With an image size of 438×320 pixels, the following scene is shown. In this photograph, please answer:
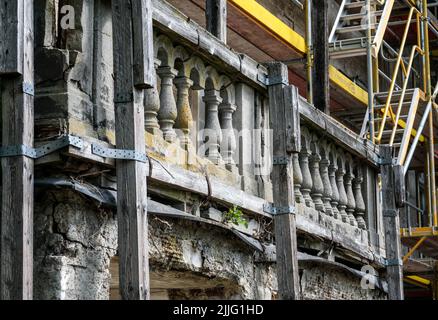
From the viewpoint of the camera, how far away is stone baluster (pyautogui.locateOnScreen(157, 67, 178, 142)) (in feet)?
27.5

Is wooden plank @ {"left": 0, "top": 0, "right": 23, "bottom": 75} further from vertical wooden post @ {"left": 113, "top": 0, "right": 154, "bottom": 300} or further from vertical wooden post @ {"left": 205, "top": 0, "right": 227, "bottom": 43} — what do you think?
vertical wooden post @ {"left": 205, "top": 0, "right": 227, "bottom": 43}

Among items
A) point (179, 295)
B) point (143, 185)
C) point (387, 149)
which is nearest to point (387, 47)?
point (387, 149)

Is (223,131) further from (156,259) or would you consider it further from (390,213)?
(390,213)

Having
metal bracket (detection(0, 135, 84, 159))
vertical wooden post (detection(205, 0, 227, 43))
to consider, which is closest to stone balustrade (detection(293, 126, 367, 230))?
vertical wooden post (detection(205, 0, 227, 43))

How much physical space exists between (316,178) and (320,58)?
3170mm

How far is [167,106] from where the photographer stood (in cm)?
837

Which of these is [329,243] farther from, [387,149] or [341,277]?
[387,149]

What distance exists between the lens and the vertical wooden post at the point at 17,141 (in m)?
6.66

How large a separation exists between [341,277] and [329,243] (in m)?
0.42

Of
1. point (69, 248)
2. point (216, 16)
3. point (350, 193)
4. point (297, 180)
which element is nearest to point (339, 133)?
point (350, 193)

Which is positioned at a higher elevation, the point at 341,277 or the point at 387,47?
the point at 387,47
